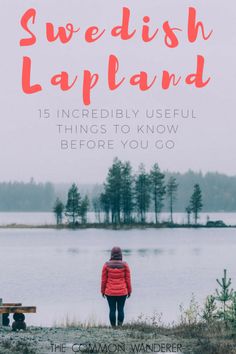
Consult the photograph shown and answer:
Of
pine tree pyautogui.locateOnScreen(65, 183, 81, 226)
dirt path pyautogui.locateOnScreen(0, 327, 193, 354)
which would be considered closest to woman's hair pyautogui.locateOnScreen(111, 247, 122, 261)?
dirt path pyautogui.locateOnScreen(0, 327, 193, 354)

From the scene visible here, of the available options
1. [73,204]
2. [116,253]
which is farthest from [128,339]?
[73,204]

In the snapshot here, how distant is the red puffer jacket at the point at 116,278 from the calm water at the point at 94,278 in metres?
5.66

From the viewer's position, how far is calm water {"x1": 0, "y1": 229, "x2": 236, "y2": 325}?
90.0 feet

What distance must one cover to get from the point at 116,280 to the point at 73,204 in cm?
11421

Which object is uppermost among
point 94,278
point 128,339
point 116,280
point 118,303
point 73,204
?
point 73,204

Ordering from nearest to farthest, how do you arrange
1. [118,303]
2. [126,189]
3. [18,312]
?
[18,312]
[118,303]
[126,189]

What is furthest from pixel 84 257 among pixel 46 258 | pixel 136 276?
pixel 136 276

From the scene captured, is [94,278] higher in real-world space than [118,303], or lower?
lower

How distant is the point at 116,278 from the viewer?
16.3 m

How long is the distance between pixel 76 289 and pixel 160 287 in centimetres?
387

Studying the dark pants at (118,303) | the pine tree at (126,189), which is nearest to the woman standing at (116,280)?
the dark pants at (118,303)

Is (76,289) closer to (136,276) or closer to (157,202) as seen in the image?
(136,276)

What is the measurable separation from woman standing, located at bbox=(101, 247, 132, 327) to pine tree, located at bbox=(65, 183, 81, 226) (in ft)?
372

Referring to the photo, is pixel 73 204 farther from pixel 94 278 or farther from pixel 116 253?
pixel 116 253
